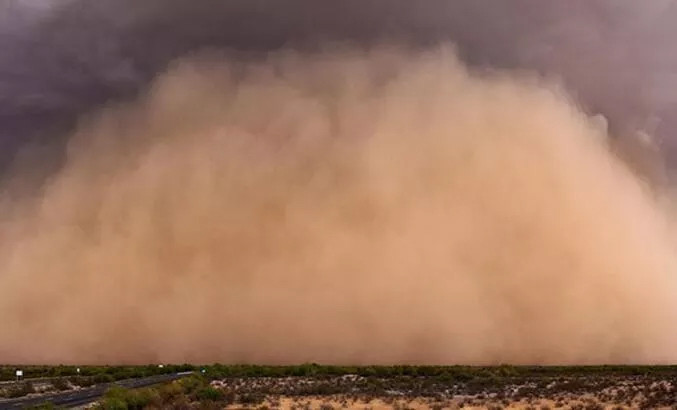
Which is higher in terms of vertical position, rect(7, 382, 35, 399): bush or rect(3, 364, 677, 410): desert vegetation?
rect(3, 364, 677, 410): desert vegetation

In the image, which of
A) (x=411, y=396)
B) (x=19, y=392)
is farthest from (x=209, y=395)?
(x=19, y=392)

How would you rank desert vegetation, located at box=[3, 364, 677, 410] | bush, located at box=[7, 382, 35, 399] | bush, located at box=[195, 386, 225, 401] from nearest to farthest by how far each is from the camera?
1. desert vegetation, located at box=[3, 364, 677, 410]
2. bush, located at box=[195, 386, 225, 401]
3. bush, located at box=[7, 382, 35, 399]

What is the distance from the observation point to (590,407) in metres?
21.9

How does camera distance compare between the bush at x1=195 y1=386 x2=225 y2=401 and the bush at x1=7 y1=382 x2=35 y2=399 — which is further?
the bush at x1=7 y1=382 x2=35 y2=399

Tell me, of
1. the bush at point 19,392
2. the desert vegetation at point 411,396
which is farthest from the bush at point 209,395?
the bush at point 19,392

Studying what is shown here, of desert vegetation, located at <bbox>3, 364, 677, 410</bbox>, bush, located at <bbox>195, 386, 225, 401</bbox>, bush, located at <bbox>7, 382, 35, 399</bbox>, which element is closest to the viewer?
desert vegetation, located at <bbox>3, 364, 677, 410</bbox>

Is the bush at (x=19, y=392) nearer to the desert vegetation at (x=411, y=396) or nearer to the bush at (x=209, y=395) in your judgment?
the desert vegetation at (x=411, y=396)

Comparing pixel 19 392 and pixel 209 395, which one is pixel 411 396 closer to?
pixel 209 395

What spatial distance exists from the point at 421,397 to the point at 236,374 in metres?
25.2

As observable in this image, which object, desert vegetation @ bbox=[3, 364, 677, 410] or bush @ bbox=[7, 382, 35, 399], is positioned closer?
desert vegetation @ bbox=[3, 364, 677, 410]

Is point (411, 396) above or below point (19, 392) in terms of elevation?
above

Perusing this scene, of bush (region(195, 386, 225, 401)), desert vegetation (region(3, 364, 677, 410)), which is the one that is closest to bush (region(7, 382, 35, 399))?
desert vegetation (region(3, 364, 677, 410))

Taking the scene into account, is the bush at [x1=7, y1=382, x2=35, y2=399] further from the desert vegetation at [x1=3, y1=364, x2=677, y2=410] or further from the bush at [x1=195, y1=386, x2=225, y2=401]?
the bush at [x1=195, y1=386, x2=225, y2=401]

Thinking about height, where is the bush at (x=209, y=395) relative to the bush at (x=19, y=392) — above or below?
above
